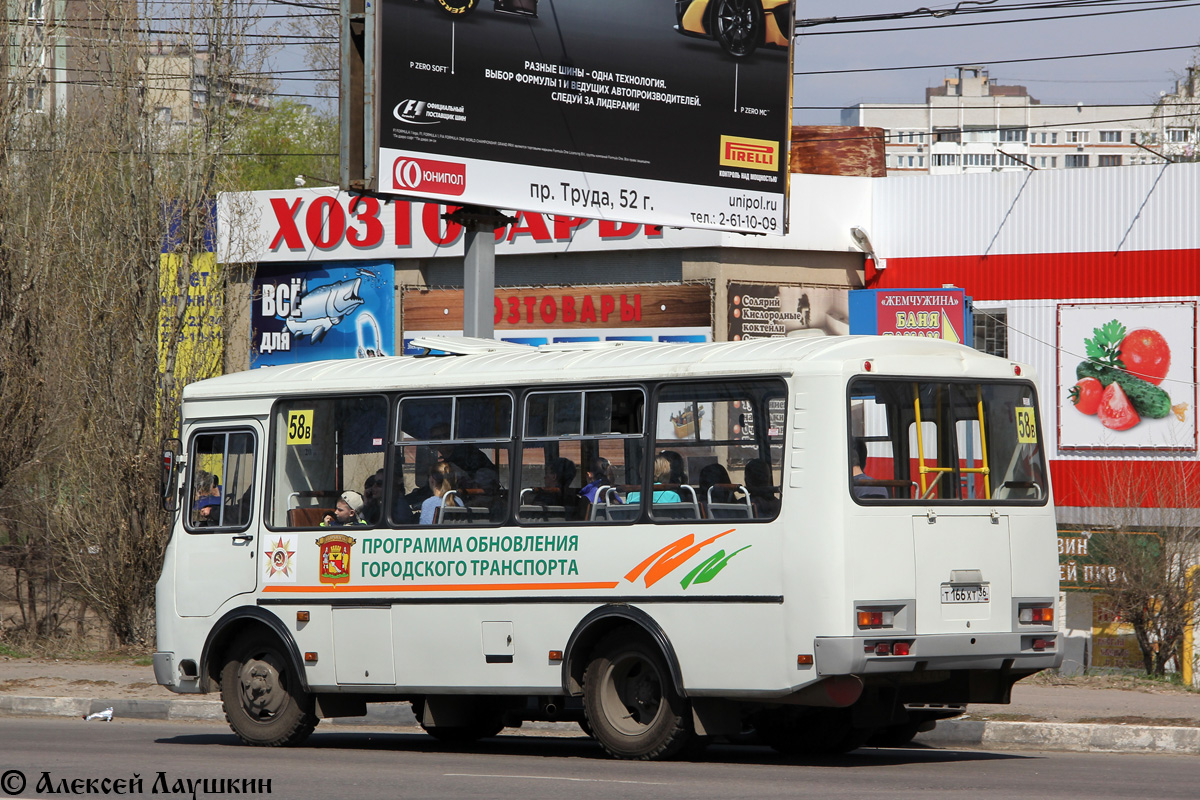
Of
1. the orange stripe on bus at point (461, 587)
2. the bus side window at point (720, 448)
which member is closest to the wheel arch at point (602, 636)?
the orange stripe on bus at point (461, 587)

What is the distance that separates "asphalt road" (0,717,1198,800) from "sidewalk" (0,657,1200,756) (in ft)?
0.81

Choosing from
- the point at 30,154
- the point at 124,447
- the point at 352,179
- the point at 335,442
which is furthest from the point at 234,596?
the point at 30,154

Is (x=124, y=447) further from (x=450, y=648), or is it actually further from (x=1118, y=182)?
(x=1118, y=182)

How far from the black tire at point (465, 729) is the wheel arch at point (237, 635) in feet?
3.21

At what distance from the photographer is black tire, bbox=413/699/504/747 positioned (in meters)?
12.6

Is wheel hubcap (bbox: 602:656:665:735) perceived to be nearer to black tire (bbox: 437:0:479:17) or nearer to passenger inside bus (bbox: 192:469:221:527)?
passenger inside bus (bbox: 192:469:221:527)

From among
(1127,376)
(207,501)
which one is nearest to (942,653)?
(207,501)

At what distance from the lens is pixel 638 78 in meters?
17.9

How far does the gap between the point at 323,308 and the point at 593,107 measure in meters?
10.3

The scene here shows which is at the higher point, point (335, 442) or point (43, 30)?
point (43, 30)

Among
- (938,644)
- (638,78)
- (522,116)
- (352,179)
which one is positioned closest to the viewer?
→ (938,644)

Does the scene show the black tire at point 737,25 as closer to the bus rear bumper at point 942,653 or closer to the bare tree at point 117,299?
the bare tree at point 117,299

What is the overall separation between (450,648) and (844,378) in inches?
136

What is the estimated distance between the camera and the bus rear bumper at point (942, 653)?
31.9 feet
